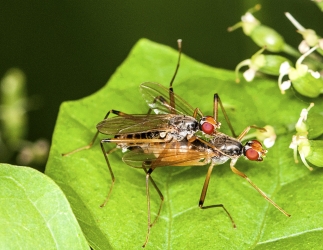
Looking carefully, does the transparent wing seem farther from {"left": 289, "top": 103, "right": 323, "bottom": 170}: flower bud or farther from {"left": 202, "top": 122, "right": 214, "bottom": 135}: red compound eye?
{"left": 289, "top": 103, "right": 323, "bottom": 170}: flower bud

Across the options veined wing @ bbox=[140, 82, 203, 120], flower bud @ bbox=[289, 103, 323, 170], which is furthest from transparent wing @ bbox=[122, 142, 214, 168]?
flower bud @ bbox=[289, 103, 323, 170]

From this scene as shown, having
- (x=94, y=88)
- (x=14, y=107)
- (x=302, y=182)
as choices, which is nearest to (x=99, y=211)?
(x=302, y=182)

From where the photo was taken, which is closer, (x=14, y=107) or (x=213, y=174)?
(x=213, y=174)

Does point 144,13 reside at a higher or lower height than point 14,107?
higher

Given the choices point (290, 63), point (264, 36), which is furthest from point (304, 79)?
point (264, 36)

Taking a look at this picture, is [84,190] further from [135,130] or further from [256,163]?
[256,163]

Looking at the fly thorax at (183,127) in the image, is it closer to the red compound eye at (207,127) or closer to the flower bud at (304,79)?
the red compound eye at (207,127)
